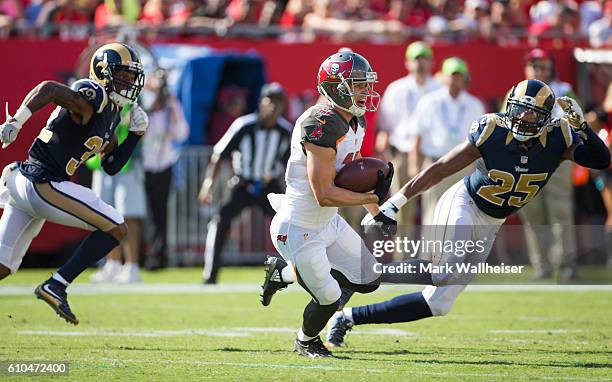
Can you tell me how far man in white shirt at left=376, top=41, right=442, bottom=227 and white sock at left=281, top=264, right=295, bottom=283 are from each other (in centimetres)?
527

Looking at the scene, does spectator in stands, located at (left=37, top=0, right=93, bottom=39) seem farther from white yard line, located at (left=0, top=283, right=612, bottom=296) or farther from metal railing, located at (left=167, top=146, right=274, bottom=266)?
white yard line, located at (left=0, top=283, right=612, bottom=296)

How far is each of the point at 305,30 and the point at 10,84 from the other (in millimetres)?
3446

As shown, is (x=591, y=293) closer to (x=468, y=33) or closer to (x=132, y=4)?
(x=468, y=33)

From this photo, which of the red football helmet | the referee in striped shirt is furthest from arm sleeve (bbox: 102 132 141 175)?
the referee in striped shirt

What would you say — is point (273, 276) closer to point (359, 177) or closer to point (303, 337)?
point (303, 337)

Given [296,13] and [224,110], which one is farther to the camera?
[296,13]

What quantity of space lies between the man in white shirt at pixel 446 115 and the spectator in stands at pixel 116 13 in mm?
3663

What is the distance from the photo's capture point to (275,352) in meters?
6.54

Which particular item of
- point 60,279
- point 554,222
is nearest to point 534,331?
point 60,279

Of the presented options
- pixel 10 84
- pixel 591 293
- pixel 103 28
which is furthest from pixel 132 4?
pixel 591 293

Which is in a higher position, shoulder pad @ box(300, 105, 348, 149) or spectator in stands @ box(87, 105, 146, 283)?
shoulder pad @ box(300, 105, 348, 149)

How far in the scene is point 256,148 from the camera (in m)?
10.8

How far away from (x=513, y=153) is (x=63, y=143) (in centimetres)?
266

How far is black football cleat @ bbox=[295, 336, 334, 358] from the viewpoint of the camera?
20.8 ft
